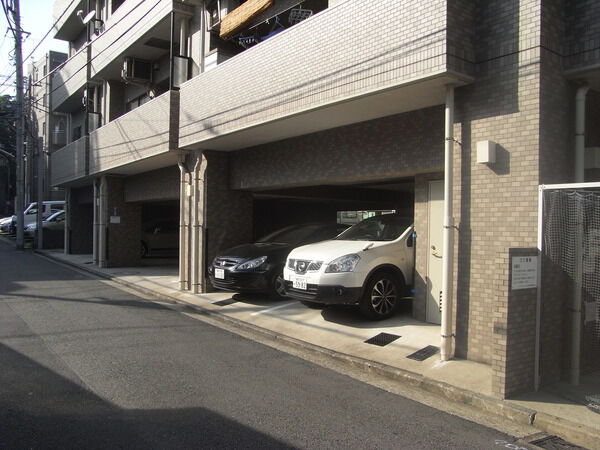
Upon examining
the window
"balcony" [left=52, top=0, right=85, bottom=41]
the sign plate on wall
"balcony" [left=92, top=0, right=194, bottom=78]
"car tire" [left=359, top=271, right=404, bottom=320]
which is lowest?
"car tire" [left=359, top=271, right=404, bottom=320]

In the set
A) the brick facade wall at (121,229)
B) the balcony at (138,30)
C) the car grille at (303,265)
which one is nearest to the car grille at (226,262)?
the car grille at (303,265)

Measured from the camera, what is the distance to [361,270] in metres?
7.24

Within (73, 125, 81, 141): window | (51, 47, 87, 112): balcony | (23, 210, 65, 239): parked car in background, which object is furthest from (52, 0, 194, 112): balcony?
(23, 210, 65, 239): parked car in background

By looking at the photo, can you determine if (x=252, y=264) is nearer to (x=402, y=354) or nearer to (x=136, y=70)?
(x=402, y=354)

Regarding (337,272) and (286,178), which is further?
(286,178)

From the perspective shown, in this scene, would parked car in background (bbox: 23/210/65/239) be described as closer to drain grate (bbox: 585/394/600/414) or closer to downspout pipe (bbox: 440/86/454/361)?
downspout pipe (bbox: 440/86/454/361)

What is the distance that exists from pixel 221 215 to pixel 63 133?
25804mm

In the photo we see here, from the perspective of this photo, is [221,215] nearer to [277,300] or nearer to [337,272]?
[277,300]

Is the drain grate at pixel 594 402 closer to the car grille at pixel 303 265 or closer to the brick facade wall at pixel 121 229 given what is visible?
the car grille at pixel 303 265

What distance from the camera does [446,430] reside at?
4160 mm

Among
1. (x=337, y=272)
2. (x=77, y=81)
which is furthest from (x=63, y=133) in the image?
(x=337, y=272)

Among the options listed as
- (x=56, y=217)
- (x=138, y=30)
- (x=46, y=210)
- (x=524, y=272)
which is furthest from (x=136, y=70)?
(x=46, y=210)

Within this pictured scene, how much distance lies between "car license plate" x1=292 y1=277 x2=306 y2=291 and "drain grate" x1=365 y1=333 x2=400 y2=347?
1.32 meters

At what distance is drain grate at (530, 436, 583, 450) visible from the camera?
12.7 ft
